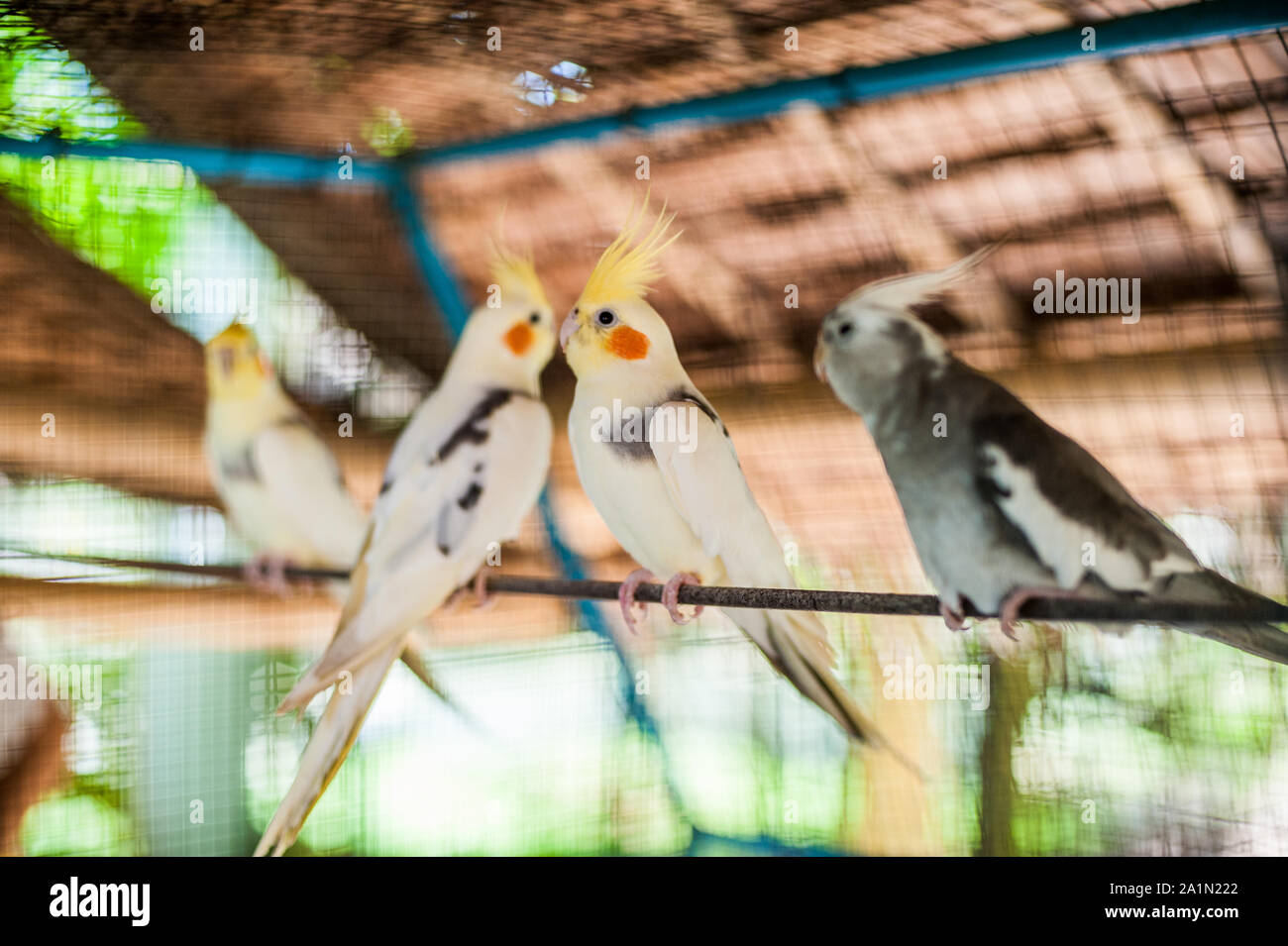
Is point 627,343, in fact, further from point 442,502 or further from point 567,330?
point 442,502

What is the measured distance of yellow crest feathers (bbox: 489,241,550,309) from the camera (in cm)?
157

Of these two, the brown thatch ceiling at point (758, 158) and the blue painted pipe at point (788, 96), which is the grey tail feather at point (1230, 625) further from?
the blue painted pipe at point (788, 96)

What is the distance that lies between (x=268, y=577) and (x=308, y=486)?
0.18 metres

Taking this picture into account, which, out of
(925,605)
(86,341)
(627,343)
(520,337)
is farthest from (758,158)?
(86,341)

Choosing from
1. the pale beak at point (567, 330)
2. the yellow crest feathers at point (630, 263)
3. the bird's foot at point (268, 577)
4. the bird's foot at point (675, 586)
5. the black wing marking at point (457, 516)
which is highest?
the yellow crest feathers at point (630, 263)

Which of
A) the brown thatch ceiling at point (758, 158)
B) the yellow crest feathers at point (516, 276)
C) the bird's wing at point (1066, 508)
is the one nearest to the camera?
the bird's wing at point (1066, 508)

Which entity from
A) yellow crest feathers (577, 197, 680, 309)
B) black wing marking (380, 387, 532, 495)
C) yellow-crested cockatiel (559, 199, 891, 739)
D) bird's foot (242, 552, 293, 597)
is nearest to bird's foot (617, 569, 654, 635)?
yellow-crested cockatiel (559, 199, 891, 739)

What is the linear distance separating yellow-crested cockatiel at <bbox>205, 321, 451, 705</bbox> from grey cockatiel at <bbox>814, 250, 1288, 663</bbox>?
0.91 metres

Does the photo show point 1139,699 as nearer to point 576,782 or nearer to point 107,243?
point 576,782

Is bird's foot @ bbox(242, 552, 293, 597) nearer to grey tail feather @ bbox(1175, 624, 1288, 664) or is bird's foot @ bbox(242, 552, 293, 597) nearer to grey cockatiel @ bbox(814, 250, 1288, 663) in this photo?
grey cockatiel @ bbox(814, 250, 1288, 663)

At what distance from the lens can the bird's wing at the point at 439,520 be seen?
154cm

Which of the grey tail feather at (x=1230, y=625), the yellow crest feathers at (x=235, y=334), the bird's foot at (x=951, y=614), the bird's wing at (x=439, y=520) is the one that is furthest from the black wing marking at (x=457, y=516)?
the grey tail feather at (x=1230, y=625)

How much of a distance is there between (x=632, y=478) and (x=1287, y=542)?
108 cm
